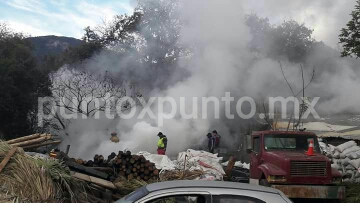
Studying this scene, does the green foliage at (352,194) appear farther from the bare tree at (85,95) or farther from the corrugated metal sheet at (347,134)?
the bare tree at (85,95)

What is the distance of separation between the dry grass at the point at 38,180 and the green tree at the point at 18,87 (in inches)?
737

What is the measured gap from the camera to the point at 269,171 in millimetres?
9289

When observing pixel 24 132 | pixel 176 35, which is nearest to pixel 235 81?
pixel 176 35

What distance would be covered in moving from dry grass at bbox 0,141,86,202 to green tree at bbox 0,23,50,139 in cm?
1871

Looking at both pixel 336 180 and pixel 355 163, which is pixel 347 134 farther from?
pixel 336 180

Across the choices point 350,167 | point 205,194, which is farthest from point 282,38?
point 205,194

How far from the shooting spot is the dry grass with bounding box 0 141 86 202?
305 inches

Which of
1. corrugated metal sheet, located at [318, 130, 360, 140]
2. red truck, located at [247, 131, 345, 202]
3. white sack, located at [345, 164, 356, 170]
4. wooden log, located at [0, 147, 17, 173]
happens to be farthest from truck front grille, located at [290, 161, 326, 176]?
corrugated metal sheet, located at [318, 130, 360, 140]

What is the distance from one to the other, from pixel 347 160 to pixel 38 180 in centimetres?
924

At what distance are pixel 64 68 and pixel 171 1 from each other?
27.5ft

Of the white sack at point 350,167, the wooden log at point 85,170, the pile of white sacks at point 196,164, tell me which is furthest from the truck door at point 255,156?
the white sack at point 350,167

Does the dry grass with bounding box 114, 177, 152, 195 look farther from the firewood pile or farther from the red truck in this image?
the red truck

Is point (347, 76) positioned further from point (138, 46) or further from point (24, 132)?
point (24, 132)

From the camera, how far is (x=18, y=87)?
88.9 feet
